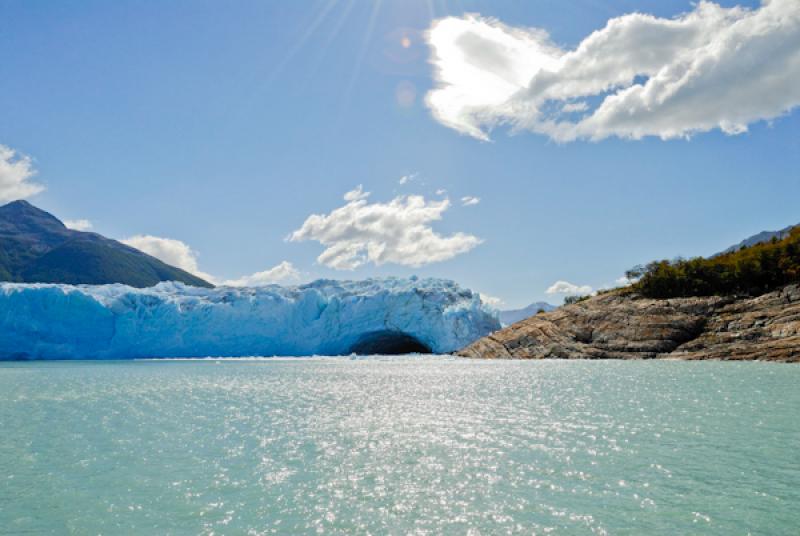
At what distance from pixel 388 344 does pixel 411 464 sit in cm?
7422

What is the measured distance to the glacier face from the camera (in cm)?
6500

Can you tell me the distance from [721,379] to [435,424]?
18614 mm

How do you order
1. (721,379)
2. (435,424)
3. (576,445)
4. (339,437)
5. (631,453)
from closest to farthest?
(631,453), (576,445), (339,437), (435,424), (721,379)

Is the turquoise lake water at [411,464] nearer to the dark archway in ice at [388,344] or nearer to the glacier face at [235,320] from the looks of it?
the glacier face at [235,320]

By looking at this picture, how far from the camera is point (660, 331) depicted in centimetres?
4850

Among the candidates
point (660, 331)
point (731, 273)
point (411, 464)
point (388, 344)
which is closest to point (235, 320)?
point (388, 344)

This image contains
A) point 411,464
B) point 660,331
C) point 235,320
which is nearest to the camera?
point 411,464

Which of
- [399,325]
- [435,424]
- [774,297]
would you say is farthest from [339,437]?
[399,325]

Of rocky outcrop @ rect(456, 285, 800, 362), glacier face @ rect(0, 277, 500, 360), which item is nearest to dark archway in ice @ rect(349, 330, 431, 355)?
glacier face @ rect(0, 277, 500, 360)

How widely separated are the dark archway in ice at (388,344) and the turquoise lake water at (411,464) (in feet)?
173

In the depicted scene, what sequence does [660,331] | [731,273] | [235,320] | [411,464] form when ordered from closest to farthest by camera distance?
[411,464] < [660,331] < [731,273] < [235,320]

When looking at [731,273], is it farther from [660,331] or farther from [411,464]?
[411,464]

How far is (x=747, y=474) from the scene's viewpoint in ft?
33.7

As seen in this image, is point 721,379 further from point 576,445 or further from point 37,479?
point 37,479
